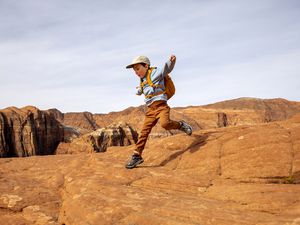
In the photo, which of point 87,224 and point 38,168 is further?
point 38,168

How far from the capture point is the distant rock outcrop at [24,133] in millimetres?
38688

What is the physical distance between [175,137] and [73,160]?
2.69 m

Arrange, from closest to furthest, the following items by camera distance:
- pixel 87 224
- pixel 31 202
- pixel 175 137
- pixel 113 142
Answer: pixel 87 224
pixel 31 202
pixel 175 137
pixel 113 142

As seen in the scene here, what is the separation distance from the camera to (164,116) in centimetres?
654

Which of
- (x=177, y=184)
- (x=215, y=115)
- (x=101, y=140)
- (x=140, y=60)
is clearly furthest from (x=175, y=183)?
(x=215, y=115)

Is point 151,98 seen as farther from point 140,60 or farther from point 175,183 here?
point 175,183

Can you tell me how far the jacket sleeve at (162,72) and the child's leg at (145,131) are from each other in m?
0.71

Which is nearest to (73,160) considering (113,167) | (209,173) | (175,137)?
(113,167)

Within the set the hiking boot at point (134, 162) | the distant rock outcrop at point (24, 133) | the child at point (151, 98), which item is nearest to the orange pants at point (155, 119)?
the child at point (151, 98)

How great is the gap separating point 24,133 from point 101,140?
1012cm

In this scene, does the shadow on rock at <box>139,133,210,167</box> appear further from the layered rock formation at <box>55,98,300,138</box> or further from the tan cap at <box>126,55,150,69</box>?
the layered rock formation at <box>55,98,300,138</box>

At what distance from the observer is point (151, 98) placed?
6.71 meters

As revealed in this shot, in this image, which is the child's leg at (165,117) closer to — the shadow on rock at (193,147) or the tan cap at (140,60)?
the shadow on rock at (193,147)

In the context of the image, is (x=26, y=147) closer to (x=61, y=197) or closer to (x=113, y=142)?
(x=113, y=142)
